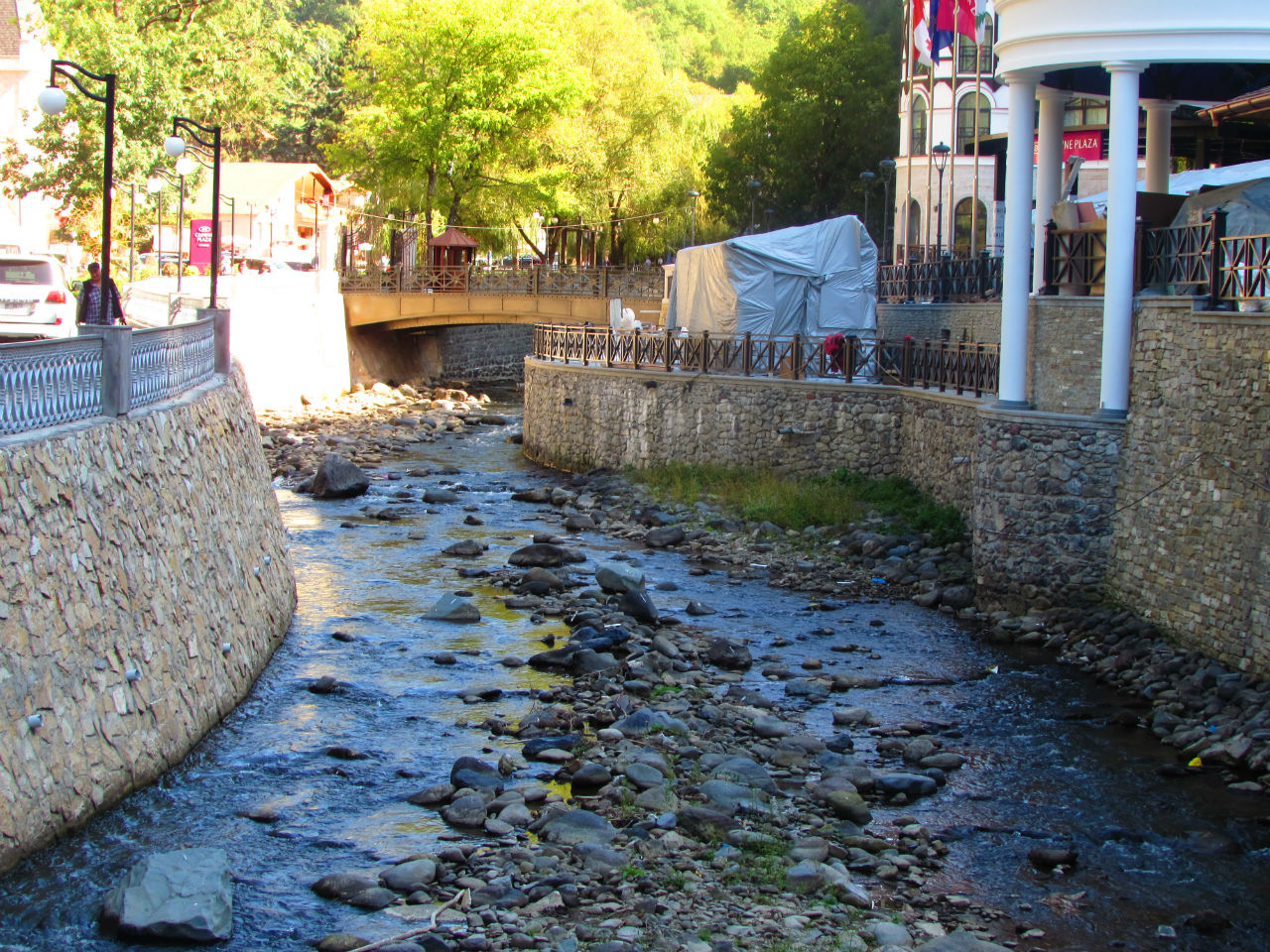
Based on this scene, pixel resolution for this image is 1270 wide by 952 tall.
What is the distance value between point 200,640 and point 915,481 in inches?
536

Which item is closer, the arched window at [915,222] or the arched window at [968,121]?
the arched window at [968,121]

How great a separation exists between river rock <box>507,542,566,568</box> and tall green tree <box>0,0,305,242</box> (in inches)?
1042

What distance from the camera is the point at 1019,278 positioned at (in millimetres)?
18172

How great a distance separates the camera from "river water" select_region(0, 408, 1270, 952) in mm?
9242

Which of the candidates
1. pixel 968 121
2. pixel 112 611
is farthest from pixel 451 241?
pixel 112 611

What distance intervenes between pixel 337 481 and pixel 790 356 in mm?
9069

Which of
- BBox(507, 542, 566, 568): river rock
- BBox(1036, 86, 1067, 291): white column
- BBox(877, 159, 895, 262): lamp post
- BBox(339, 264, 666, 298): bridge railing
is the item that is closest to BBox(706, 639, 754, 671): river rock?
BBox(507, 542, 566, 568): river rock

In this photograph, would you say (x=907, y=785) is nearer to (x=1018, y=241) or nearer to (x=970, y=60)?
(x=1018, y=241)

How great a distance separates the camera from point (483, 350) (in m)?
56.6

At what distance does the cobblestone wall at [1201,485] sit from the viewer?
45.2ft

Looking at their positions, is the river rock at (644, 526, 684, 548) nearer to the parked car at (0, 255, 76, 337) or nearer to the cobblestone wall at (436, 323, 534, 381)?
the parked car at (0, 255, 76, 337)

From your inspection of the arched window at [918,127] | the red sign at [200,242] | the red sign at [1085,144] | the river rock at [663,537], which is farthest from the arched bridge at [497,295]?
the river rock at [663,537]

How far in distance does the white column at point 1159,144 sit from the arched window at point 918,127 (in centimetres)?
2565

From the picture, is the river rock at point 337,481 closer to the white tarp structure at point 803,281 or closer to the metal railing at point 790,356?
the metal railing at point 790,356
